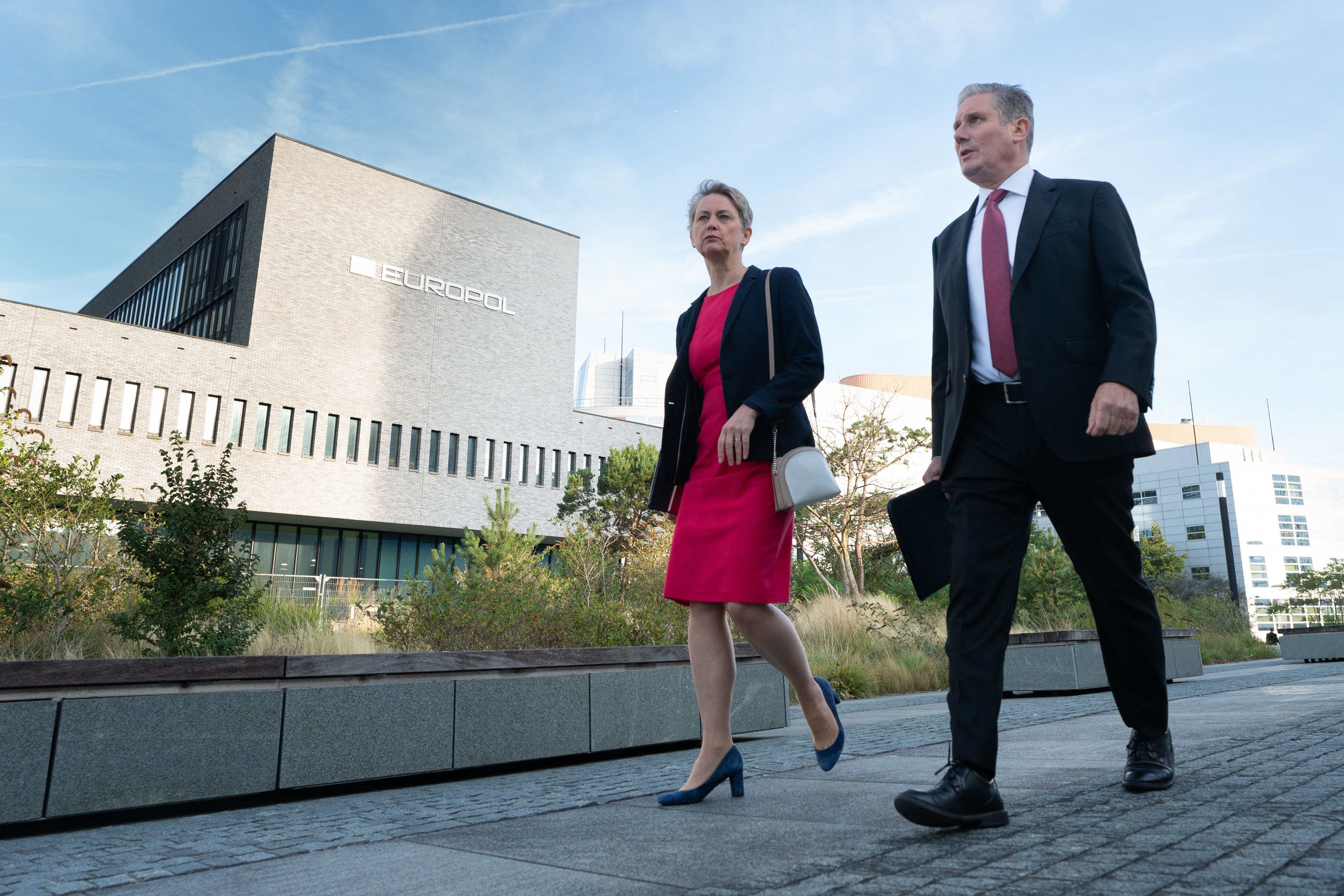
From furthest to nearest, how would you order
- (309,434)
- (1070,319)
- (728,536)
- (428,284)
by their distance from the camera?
(428,284) < (309,434) < (728,536) < (1070,319)

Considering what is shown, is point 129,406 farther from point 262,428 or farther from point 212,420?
point 262,428

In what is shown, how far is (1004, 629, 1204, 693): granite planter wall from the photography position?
8.91 meters

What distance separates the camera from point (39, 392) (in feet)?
86.1

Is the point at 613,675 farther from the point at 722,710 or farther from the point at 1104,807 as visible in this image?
the point at 1104,807

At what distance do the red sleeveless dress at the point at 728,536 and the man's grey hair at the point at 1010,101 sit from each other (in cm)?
116

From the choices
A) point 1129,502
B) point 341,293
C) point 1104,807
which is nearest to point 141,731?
point 1104,807

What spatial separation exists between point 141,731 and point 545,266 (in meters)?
37.1

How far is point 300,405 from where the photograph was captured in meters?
31.4

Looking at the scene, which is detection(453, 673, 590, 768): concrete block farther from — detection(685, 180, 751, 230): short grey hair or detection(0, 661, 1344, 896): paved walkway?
detection(685, 180, 751, 230): short grey hair

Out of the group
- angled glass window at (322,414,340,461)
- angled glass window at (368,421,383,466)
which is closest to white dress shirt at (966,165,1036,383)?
angled glass window at (322,414,340,461)

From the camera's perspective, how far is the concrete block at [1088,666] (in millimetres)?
8984

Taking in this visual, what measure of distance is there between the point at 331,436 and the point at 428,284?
7.11 meters

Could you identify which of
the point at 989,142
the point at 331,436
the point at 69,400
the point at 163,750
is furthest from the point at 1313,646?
the point at 69,400

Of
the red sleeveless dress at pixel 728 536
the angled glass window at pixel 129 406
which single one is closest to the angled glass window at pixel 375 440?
the angled glass window at pixel 129 406
